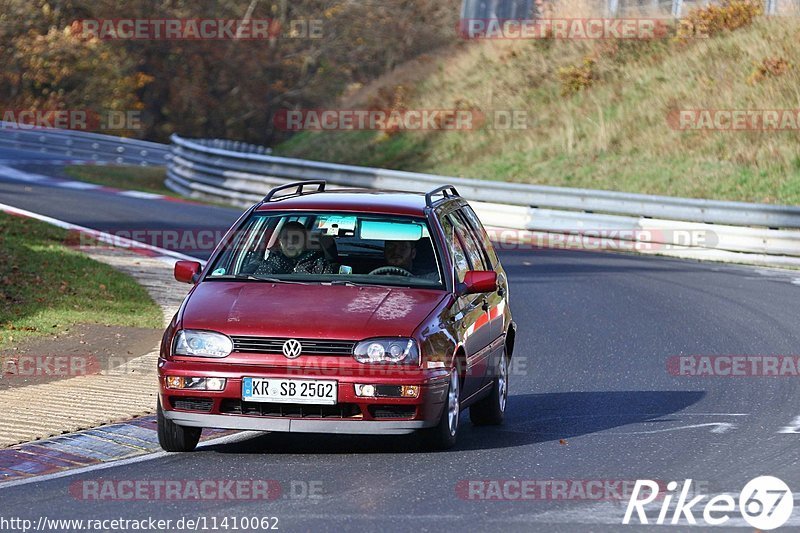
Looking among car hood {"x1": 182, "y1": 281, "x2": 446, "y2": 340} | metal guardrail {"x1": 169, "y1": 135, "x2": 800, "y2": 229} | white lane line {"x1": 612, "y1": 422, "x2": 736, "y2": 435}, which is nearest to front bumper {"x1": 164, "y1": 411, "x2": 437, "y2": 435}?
car hood {"x1": 182, "y1": 281, "x2": 446, "y2": 340}

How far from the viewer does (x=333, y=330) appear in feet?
28.0

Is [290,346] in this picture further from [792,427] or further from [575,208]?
[575,208]

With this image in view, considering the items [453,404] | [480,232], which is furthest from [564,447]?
[480,232]

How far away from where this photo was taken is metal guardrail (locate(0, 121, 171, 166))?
42.2 metres

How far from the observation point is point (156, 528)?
274 inches

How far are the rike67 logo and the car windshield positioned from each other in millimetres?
2341

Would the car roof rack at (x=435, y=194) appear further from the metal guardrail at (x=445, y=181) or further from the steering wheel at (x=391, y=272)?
the metal guardrail at (x=445, y=181)

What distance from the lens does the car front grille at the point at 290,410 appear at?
Answer: 28.0ft

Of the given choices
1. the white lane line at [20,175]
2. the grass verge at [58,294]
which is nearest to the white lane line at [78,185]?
the white lane line at [20,175]

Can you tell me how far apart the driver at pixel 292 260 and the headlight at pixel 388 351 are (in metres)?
1.19

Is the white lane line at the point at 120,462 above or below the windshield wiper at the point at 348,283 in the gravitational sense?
below

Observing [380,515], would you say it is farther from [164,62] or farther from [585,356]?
[164,62]

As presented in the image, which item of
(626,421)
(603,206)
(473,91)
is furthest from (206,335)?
(473,91)

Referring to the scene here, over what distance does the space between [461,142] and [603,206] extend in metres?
11.5
